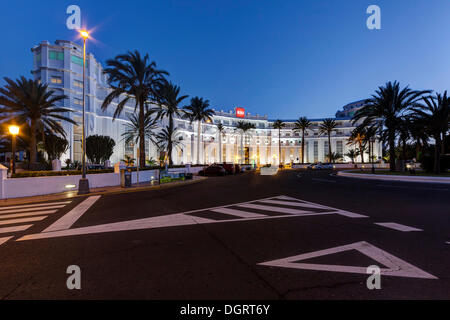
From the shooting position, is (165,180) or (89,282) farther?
(165,180)

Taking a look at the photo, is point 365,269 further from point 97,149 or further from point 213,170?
point 97,149

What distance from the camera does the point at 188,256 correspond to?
4.24 metres

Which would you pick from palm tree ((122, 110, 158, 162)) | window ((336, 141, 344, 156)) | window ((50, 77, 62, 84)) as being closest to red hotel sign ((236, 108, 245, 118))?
window ((336, 141, 344, 156))

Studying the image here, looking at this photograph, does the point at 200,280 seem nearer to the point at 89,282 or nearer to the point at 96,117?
the point at 89,282

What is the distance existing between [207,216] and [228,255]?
3428mm

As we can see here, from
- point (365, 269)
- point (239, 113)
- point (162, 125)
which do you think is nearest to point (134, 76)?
point (365, 269)

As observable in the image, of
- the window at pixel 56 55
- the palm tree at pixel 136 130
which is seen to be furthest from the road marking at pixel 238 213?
the window at pixel 56 55

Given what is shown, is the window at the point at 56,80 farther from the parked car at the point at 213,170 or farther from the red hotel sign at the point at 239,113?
the red hotel sign at the point at 239,113

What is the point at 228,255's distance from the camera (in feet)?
14.0

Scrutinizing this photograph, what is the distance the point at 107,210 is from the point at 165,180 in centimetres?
1388

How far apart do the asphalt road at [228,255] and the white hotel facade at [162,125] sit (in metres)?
42.6

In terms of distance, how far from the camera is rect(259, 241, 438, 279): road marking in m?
3.50
